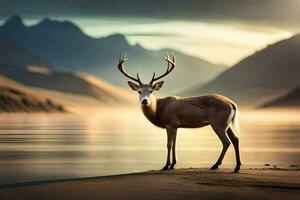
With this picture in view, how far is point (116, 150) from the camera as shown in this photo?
31.9m

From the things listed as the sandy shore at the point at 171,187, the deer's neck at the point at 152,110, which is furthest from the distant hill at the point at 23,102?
the sandy shore at the point at 171,187

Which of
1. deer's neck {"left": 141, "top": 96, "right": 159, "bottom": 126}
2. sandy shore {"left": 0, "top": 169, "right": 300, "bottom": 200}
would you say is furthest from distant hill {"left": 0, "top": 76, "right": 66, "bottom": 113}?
sandy shore {"left": 0, "top": 169, "right": 300, "bottom": 200}

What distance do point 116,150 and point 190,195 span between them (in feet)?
62.3

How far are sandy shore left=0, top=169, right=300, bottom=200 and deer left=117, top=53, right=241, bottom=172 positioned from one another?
0.95 m

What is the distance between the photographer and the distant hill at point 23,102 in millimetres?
166800

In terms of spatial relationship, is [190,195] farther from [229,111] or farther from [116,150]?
[116,150]

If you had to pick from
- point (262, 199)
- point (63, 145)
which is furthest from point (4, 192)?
point (63, 145)

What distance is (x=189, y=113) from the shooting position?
56.1 ft

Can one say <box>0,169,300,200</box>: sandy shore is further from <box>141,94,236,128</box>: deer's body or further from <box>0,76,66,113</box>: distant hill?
<box>0,76,66,113</box>: distant hill

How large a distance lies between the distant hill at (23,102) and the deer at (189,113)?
482ft

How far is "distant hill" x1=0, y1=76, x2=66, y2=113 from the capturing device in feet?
547

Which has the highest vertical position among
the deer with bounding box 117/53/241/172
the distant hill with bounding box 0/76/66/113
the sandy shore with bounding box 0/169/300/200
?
the distant hill with bounding box 0/76/66/113

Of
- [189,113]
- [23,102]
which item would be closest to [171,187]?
[189,113]

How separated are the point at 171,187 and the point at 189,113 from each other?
3.45m
